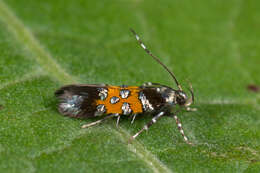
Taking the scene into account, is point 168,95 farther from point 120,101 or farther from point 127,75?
point 127,75

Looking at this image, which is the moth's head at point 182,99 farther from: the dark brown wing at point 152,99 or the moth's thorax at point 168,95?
the dark brown wing at point 152,99

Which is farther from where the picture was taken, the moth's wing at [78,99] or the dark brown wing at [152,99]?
the dark brown wing at [152,99]

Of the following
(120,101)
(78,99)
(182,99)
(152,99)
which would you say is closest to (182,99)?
(182,99)

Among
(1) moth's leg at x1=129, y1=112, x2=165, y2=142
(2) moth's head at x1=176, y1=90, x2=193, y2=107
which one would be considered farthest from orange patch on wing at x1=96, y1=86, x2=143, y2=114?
(2) moth's head at x1=176, y1=90, x2=193, y2=107

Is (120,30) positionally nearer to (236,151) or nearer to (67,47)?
(67,47)

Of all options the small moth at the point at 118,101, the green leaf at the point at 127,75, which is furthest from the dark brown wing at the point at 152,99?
the green leaf at the point at 127,75

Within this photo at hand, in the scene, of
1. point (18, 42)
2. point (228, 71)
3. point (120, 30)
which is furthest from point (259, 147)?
point (18, 42)

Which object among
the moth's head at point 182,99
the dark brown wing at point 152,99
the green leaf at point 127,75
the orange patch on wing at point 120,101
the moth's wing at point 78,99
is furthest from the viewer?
the moth's head at point 182,99

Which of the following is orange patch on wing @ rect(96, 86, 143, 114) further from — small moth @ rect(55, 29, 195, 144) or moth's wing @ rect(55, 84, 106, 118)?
moth's wing @ rect(55, 84, 106, 118)
